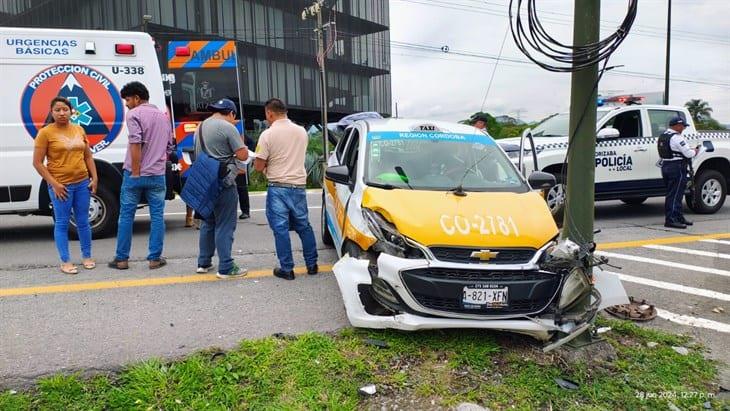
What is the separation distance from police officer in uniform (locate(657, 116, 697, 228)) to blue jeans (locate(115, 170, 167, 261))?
7339 mm

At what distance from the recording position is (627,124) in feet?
30.1

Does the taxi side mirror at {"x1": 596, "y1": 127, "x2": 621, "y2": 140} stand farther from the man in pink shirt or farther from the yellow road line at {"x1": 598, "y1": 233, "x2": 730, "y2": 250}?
the man in pink shirt

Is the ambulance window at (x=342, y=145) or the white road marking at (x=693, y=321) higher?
the ambulance window at (x=342, y=145)

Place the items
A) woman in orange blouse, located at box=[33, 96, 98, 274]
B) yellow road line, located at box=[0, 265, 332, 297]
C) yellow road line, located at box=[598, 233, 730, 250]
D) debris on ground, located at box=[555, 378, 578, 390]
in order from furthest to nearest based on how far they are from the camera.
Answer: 1. yellow road line, located at box=[598, 233, 730, 250]
2. woman in orange blouse, located at box=[33, 96, 98, 274]
3. yellow road line, located at box=[0, 265, 332, 297]
4. debris on ground, located at box=[555, 378, 578, 390]

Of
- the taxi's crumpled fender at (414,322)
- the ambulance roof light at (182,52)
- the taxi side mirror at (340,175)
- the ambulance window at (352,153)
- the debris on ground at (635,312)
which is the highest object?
the ambulance roof light at (182,52)

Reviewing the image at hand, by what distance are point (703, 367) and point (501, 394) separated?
4.78 ft

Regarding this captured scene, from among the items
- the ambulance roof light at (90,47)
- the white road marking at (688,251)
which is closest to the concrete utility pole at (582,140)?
the white road marking at (688,251)

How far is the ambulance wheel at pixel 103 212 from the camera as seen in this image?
698 centimetres

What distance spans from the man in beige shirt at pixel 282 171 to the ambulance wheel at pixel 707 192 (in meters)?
7.84

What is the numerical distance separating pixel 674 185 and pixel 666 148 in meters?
0.59

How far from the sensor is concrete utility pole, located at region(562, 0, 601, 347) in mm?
3641

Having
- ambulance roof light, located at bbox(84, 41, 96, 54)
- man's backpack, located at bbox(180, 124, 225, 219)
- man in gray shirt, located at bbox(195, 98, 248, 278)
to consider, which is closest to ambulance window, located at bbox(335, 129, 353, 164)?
man in gray shirt, located at bbox(195, 98, 248, 278)

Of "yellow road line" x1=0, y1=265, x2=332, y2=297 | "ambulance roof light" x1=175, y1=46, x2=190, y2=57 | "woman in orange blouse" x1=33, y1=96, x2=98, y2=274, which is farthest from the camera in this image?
"ambulance roof light" x1=175, y1=46, x2=190, y2=57

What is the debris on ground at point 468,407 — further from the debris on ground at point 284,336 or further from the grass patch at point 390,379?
the debris on ground at point 284,336
